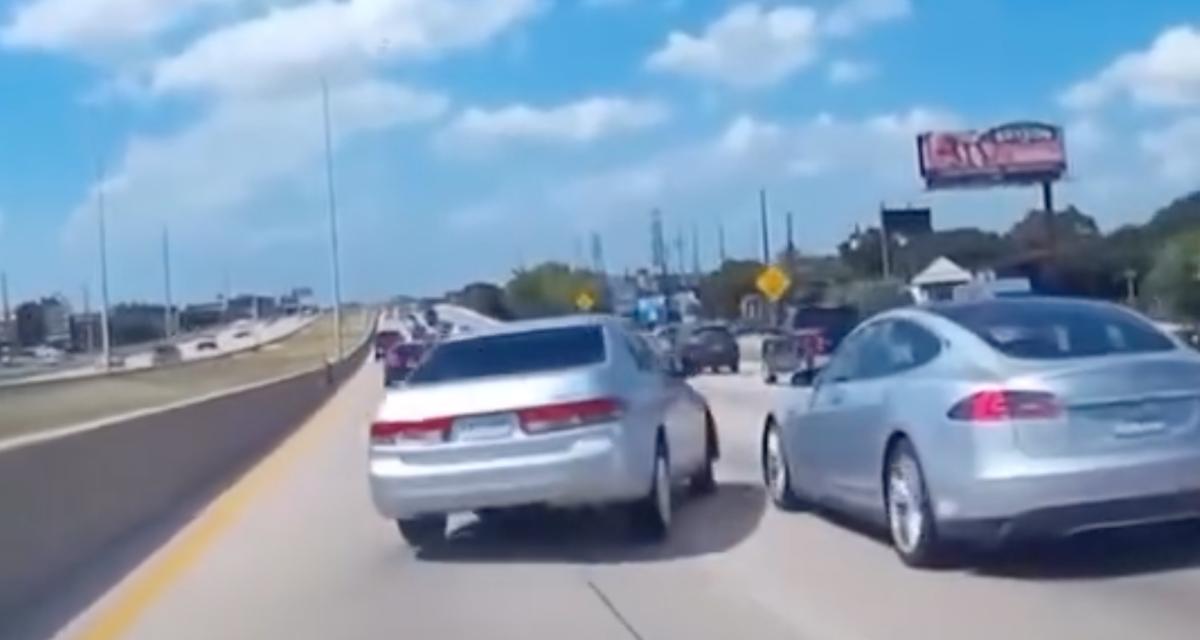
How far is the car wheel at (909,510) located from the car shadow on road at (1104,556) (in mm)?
323

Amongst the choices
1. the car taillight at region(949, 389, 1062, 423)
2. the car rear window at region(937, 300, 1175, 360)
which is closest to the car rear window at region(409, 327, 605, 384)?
the car rear window at region(937, 300, 1175, 360)

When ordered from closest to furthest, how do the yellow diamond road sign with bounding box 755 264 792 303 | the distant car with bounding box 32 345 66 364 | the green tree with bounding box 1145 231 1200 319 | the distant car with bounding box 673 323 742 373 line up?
the distant car with bounding box 673 323 742 373 → the green tree with bounding box 1145 231 1200 319 → the yellow diamond road sign with bounding box 755 264 792 303 → the distant car with bounding box 32 345 66 364

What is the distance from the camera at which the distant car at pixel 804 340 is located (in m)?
46.5

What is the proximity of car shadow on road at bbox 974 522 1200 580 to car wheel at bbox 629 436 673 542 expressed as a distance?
2630mm

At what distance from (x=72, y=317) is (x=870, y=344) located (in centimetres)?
13900

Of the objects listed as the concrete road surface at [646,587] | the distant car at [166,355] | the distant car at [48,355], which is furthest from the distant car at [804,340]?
the distant car at [48,355]

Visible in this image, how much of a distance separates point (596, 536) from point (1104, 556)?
4.02m

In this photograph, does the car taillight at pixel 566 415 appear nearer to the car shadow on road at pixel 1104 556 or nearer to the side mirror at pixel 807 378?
the side mirror at pixel 807 378

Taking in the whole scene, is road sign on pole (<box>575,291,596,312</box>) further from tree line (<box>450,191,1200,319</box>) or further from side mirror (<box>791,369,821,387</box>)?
side mirror (<box>791,369,821,387</box>)

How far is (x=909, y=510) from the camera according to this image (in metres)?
11.6

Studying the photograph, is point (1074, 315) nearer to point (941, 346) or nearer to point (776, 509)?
point (941, 346)

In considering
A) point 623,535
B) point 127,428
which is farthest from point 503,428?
point 127,428

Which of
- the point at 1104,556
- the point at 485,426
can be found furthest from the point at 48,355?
the point at 1104,556

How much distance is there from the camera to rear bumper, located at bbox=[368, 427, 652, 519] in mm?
13203
